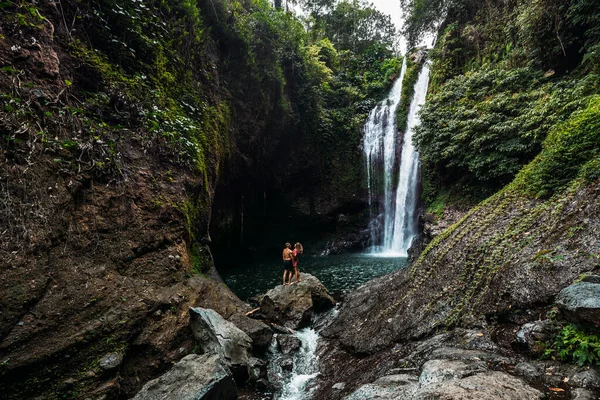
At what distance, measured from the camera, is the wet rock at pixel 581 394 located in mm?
2055

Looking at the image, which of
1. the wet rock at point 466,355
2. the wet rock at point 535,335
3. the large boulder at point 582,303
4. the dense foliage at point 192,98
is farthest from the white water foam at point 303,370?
the dense foliage at point 192,98

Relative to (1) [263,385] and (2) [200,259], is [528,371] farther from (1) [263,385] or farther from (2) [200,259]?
(2) [200,259]

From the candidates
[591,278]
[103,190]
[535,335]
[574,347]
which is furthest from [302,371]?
[103,190]

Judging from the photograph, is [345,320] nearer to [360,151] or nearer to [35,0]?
[35,0]

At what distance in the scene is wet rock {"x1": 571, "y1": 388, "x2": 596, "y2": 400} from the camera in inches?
80.9

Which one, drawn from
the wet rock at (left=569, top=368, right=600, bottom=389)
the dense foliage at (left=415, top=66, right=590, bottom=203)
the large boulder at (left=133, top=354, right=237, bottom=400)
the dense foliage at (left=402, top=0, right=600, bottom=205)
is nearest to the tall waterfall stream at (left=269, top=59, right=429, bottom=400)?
the dense foliage at (left=415, top=66, right=590, bottom=203)

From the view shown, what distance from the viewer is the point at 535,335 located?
2.89 meters

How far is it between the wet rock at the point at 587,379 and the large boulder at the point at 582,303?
414 millimetres

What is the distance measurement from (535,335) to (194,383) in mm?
3910

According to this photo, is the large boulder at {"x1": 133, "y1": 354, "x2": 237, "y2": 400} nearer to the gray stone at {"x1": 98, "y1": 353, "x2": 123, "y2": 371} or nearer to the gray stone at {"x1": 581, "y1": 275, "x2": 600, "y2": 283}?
the gray stone at {"x1": 98, "y1": 353, "x2": 123, "y2": 371}

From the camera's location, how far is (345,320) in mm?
6457

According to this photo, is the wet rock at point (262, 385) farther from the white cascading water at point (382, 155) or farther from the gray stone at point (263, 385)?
the white cascading water at point (382, 155)

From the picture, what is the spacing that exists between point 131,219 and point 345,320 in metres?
4.99

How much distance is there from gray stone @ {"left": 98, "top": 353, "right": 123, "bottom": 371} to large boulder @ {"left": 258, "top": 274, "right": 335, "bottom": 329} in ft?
12.7
